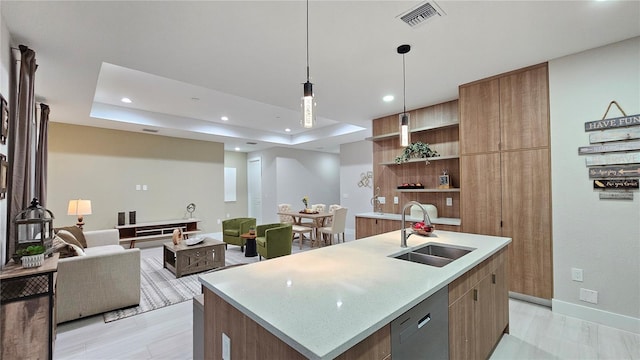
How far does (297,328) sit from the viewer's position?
3.09ft

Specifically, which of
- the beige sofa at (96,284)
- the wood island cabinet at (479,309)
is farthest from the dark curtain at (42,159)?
the wood island cabinet at (479,309)

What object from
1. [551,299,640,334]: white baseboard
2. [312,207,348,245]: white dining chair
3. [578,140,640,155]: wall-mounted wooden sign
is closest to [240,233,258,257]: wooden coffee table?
[312,207,348,245]: white dining chair

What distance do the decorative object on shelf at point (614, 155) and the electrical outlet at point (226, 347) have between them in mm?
A: 3415

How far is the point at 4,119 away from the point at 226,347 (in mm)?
2574

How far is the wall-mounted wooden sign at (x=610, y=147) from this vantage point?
239cm

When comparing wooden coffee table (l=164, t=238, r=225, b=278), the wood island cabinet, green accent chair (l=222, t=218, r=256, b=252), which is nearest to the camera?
the wood island cabinet

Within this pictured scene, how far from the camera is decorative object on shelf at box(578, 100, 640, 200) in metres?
2.39

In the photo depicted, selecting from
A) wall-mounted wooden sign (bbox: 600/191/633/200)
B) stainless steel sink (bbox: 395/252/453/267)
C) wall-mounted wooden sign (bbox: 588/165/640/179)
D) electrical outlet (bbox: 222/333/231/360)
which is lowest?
electrical outlet (bbox: 222/333/231/360)

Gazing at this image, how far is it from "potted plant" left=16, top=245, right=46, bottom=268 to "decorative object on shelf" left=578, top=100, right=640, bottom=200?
15.8ft

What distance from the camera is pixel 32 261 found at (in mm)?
1985

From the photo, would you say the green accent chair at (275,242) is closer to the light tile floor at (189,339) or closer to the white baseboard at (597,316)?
the light tile floor at (189,339)

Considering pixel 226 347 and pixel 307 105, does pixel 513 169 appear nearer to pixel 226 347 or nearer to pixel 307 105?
pixel 307 105

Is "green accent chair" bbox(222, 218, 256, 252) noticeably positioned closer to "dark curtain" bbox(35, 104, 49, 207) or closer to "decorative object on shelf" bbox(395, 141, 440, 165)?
"dark curtain" bbox(35, 104, 49, 207)

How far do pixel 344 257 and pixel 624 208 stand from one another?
2.68 m
